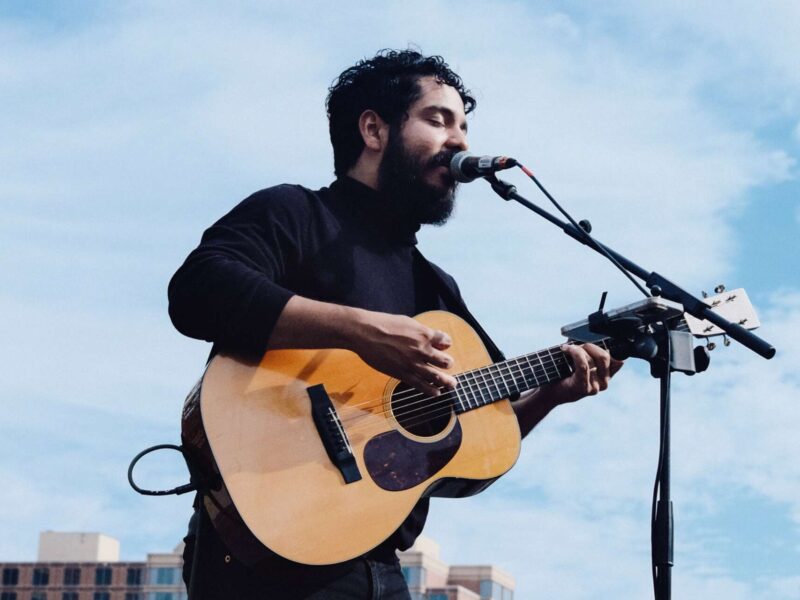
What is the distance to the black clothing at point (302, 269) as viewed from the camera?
444 cm

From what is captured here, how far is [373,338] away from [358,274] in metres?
0.52

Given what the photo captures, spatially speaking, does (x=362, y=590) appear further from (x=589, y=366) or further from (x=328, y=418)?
(x=589, y=366)

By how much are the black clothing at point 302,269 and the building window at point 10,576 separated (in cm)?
7961

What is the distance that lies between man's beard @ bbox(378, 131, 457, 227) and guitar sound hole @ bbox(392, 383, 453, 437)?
77 cm

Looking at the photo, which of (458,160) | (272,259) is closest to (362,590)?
(272,259)

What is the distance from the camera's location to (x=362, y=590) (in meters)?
4.39

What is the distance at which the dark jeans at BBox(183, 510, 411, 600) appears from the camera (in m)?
4.30

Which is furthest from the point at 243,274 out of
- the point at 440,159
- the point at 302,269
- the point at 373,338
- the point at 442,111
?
the point at 442,111

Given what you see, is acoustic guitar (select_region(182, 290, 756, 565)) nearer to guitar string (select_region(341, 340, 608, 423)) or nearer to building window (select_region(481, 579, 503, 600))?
guitar string (select_region(341, 340, 608, 423))

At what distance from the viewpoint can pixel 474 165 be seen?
4824 millimetres

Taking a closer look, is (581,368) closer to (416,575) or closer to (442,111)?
(442,111)

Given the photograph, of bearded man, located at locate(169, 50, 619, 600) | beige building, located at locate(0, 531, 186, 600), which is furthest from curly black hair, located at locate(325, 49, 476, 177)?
beige building, located at locate(0, 531, 186, 600)

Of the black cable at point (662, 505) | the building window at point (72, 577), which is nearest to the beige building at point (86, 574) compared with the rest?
the building window at point (72, 577)

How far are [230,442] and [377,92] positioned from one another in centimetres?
182
